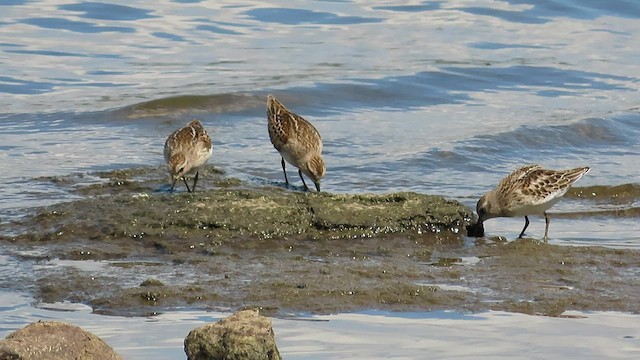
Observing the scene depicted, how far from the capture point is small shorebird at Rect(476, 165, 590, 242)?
35.3 feet

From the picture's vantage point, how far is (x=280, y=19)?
77.5 feet

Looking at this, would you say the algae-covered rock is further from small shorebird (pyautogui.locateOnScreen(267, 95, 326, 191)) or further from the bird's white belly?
small shorebird (pyautogui.locateOnScreen(267, 95, 326, 191))

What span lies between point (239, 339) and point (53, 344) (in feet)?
2.84

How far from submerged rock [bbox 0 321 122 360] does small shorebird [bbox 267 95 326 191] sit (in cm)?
627

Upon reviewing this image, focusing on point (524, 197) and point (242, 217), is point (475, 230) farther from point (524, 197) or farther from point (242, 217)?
point (242, 217)

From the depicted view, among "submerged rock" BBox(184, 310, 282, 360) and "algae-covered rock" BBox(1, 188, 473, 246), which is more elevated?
"submerged rock" BBox(184, 310, 282, 360)

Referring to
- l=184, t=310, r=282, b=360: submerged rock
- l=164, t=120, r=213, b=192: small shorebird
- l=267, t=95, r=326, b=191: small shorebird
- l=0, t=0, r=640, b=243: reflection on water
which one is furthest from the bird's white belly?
l=184, t=310, r=282, b=360: submerged rock

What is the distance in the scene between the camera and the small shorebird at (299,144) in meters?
12.3

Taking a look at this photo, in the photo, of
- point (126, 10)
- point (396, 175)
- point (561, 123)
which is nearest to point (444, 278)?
point (396, 175)

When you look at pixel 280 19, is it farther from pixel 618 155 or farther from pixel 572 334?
pixel 572 334

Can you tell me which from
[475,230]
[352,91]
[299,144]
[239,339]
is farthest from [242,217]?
[352,91]

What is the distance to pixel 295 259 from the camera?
9.18m

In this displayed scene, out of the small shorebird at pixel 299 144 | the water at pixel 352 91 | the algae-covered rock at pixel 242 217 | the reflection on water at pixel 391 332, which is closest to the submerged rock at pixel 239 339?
the reflection on water at pixel 391 332

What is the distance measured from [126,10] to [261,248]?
595 inches
